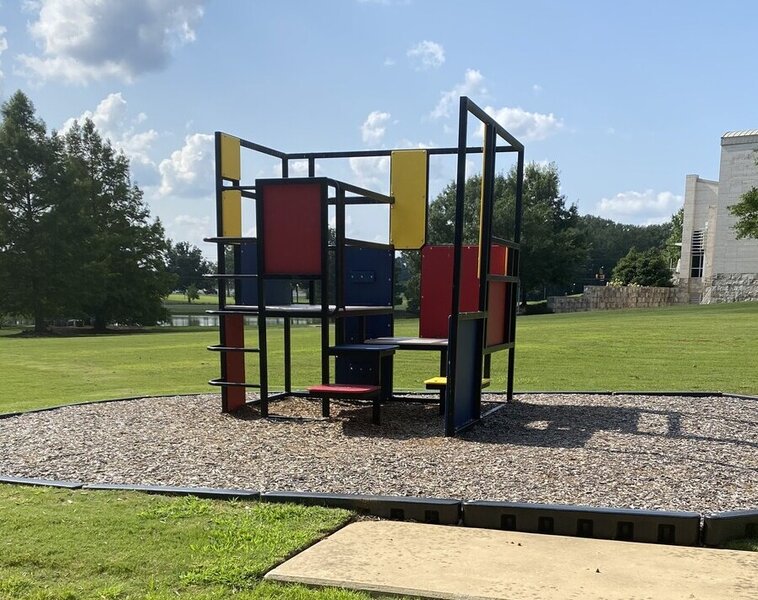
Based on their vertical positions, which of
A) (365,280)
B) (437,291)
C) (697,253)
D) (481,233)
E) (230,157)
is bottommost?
(437,291)

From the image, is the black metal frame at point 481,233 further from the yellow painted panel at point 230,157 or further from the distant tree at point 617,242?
the distant tree at point 617,242

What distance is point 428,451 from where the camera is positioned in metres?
5.65

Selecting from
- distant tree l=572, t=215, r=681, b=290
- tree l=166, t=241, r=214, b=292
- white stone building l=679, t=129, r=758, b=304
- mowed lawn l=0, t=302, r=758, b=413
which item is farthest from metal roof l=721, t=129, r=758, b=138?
tree l=166, t=241, r=214, b=292

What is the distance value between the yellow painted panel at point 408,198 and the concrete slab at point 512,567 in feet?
18.9

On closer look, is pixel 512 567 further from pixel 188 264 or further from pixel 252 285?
pixel 188 264

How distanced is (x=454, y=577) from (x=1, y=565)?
2.20 metres

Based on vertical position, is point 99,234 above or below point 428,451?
above

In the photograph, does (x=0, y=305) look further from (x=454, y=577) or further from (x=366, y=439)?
(x=454, y=577)

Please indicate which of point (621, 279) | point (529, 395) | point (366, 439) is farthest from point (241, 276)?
point (621, 279)

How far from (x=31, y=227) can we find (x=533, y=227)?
36.2m

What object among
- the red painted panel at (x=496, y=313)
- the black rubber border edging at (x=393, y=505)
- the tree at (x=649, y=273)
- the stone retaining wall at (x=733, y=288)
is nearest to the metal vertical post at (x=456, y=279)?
the red painted panel at (x=496, y=313)

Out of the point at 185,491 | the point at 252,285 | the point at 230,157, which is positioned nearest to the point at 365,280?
the point at 252,285

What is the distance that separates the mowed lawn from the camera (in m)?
10.1

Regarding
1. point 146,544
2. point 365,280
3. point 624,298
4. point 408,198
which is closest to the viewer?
point 146,544
